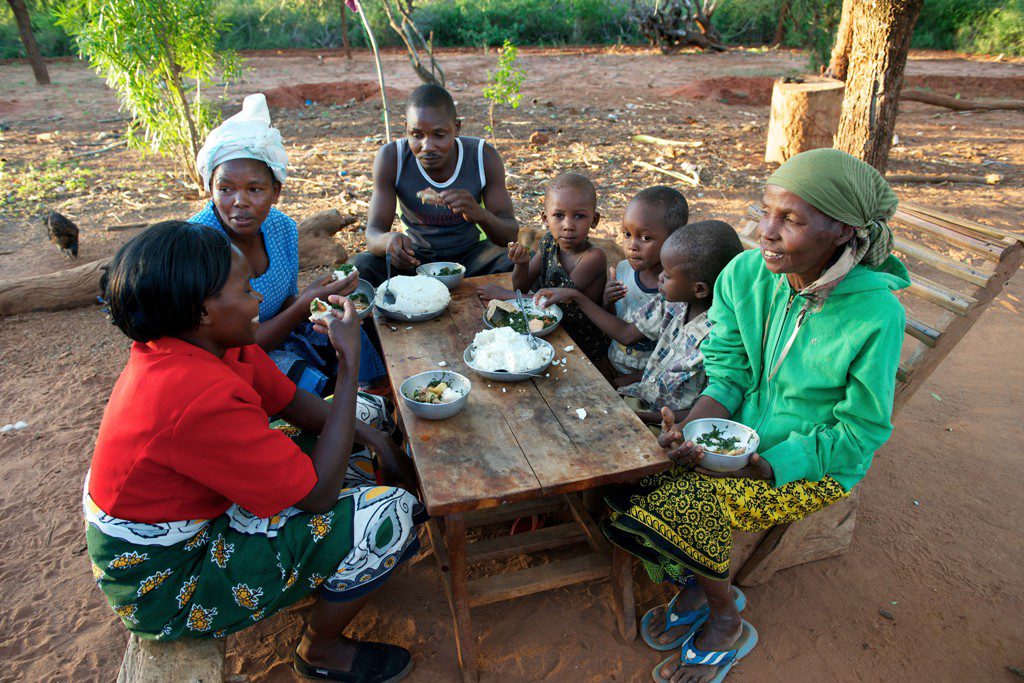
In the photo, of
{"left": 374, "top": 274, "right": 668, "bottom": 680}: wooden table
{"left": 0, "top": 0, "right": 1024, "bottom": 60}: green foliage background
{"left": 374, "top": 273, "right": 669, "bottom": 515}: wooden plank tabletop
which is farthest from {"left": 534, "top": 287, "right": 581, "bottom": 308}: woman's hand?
{"left": 0, "top": 0, "right": 1024, "bottom": 60}: green foliage background

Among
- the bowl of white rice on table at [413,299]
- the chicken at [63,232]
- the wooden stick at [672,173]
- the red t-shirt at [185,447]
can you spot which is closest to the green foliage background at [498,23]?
the wooden stick at [672,173]

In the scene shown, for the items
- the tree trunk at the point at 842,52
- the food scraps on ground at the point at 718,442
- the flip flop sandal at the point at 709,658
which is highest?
the tree trunk at the point at 842,52

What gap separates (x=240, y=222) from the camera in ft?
9.28

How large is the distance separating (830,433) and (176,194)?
7775 millimetres

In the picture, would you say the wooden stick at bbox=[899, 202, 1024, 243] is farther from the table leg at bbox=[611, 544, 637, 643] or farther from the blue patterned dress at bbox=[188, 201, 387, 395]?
the blue patterned dress at bbox=[188, 201, 387, 395]

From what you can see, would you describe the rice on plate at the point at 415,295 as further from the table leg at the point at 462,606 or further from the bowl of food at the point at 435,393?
the table leg at the point at 462,606

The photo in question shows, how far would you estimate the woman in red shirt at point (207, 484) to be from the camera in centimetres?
170

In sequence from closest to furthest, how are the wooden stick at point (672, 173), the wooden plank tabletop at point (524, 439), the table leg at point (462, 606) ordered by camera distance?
the wooden plank tabletop at point (524, 439) < the table leg at point (462, 606) < the wooden stick at point (672, 173)

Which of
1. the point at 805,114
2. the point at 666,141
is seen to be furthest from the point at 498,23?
the point at 805,114

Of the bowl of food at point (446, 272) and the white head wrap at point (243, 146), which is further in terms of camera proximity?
the bowl of food at point (446, 272)

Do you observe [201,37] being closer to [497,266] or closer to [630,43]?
[497,266]

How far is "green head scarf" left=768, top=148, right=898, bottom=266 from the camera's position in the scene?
1951 millimetres

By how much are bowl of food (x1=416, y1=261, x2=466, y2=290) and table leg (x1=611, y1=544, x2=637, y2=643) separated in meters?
1.54

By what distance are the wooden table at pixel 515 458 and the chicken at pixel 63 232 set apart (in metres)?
4.48
